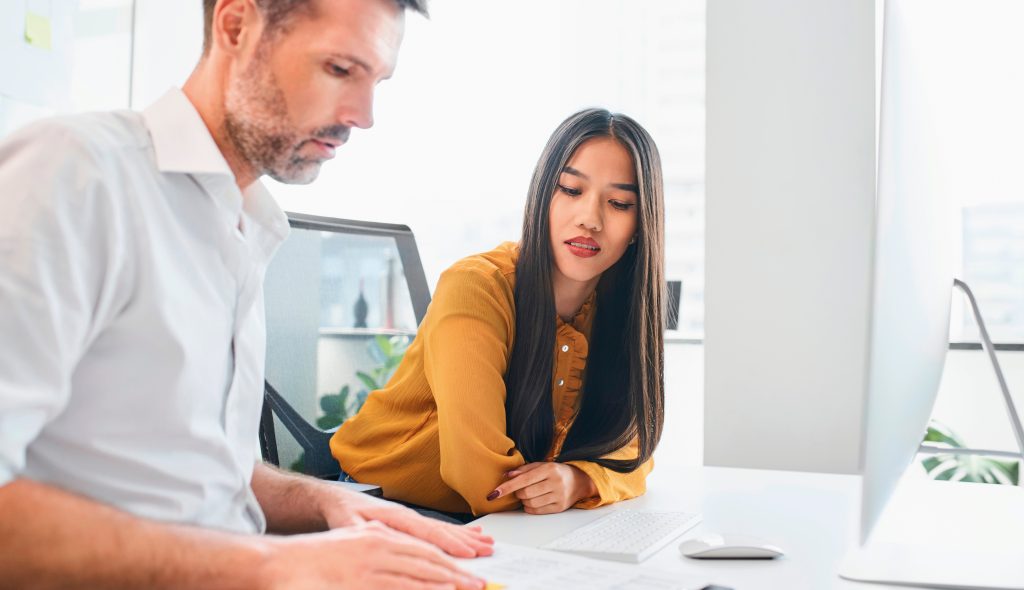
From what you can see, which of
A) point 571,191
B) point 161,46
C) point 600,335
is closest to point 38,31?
point 161,46

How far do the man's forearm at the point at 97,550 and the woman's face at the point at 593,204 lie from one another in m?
0.95

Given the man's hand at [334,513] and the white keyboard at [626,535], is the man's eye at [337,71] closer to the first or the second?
the man's hand at [334,513]

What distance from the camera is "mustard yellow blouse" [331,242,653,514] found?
130cm

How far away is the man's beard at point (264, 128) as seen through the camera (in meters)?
0.90

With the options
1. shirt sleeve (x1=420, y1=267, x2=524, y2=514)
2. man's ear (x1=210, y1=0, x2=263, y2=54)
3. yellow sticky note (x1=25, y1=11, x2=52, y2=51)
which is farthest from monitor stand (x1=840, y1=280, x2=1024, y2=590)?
yellow sticky note (x1=25, y1=11, x2=52, y2=51)

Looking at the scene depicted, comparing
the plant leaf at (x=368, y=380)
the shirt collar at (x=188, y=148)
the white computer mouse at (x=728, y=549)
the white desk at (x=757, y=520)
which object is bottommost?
the white desk at (x=757, y=520)

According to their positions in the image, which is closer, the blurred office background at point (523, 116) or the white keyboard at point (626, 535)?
the white keyboard at point (626, 535)

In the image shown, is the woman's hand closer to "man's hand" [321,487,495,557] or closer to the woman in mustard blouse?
the woman in mustard blouse

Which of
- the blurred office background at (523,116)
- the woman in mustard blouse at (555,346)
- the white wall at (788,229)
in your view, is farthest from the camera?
the blurred office background at (523,116)

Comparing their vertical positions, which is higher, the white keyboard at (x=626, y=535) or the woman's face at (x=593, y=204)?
the woman's face at (x=593, y=204)

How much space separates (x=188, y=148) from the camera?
850mm

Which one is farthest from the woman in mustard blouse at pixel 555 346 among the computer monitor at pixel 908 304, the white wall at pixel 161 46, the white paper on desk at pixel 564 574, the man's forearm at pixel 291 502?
the white wall at pixel 161 46

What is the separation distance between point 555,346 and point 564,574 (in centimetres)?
71

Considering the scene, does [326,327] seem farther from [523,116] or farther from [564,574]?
[523,116]
